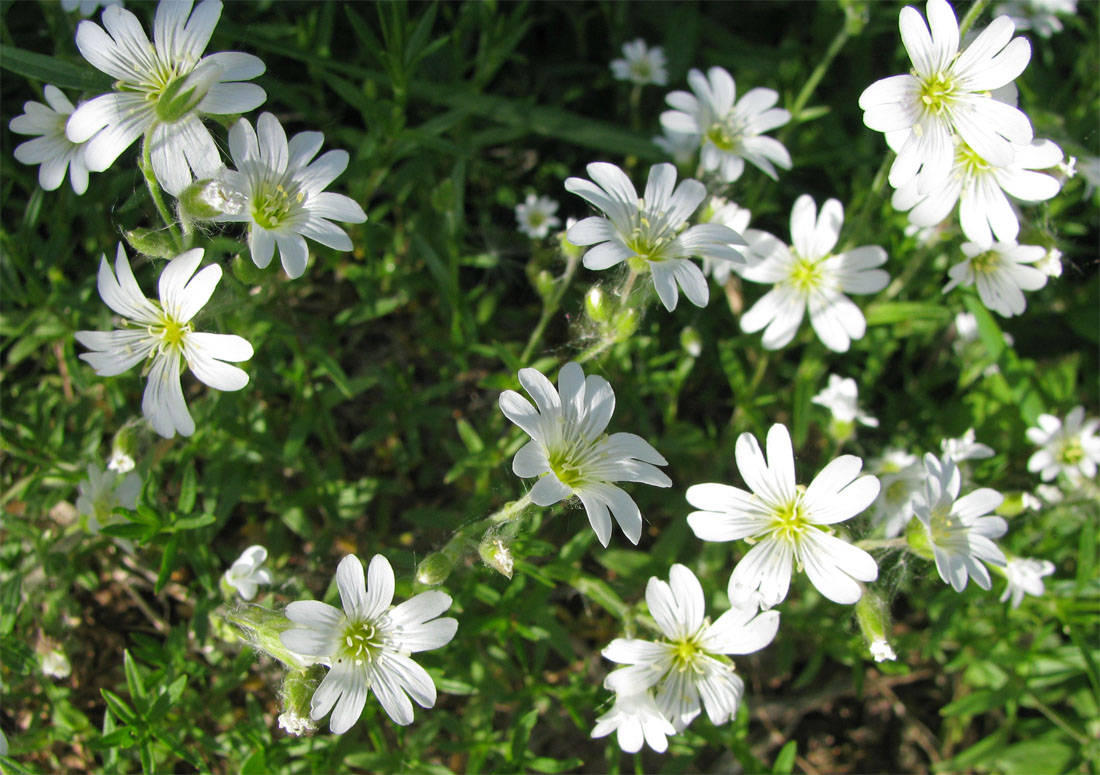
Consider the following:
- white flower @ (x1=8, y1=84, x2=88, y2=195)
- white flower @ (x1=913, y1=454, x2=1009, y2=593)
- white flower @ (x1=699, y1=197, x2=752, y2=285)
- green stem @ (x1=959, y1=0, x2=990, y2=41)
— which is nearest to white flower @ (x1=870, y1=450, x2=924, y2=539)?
white flower @ (x1=913, y1=454, x2=1009, y2=593)

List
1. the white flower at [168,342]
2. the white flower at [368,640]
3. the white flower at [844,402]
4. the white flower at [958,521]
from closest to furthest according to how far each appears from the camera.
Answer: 1. the white flower at [368,640]
2. the white flower at [168,342]
3. the white flower at [958,521]
4. the white flower at [844,402]

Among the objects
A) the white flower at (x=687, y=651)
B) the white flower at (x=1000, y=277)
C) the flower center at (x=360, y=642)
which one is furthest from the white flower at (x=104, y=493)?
the white flower at (x=1000, y=277)

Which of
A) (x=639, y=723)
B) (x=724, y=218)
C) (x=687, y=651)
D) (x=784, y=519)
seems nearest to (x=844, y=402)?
(x=724, y=218)

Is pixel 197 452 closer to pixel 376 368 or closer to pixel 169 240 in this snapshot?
pixel 376 368

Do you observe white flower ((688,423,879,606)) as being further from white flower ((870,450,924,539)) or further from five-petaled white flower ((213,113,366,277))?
five-petaled white flower ((213,113,366,277))

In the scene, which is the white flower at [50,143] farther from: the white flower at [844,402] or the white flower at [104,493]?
the white flower at [844,402]
